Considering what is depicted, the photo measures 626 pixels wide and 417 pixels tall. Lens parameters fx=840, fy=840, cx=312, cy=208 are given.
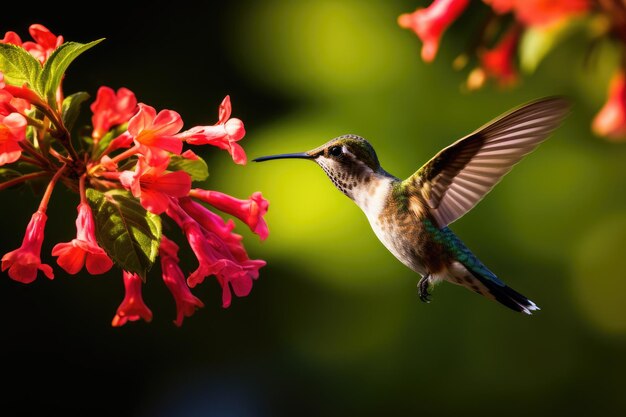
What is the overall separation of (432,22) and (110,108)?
2.72ft

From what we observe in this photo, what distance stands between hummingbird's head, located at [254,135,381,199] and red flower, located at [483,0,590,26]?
35cm

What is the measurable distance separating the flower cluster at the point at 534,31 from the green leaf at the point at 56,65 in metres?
0.68

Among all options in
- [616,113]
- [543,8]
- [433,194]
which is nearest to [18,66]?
[433,194]

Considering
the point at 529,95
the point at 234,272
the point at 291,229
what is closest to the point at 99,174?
the point at 234,272

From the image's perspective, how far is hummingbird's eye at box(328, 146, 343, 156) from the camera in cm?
154

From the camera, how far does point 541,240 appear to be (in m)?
3.36

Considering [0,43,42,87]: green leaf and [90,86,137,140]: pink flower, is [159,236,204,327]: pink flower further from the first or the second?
[0,43,42,87]: green leaf

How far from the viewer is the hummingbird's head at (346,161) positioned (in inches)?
60.6

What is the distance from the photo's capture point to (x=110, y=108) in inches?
56.7

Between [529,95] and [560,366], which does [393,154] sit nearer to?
[529,95]

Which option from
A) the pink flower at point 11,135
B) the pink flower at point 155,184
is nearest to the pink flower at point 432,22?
the pink flower at point 155,184

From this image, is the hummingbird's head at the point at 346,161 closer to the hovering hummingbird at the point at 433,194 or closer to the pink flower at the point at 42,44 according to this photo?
the hovering hummingbird at the point at 433,194

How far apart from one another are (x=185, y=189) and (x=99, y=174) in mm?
173

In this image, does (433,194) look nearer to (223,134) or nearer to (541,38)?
(541,38)
